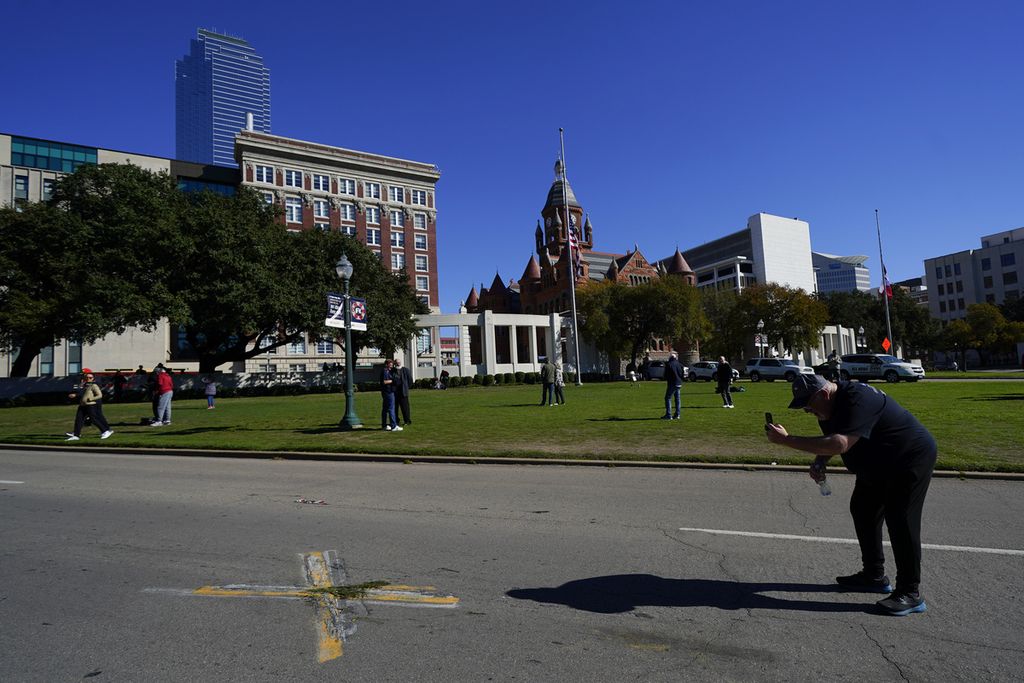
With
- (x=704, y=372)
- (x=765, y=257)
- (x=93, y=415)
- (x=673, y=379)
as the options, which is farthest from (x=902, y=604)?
(x=765, y=257)

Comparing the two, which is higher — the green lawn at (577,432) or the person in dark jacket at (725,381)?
the person in dark jacket at (725,381)

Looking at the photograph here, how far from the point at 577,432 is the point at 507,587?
10256 mm

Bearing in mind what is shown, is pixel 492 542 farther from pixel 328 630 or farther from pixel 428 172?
pixel 428 172

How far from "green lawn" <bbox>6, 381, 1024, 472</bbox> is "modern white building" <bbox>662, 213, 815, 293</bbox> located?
110297 millimetres

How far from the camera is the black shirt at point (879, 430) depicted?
3865 mm

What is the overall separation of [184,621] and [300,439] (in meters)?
11.3

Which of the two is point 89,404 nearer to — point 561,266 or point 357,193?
point 357,193

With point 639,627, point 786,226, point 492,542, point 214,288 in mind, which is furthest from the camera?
point 786,226

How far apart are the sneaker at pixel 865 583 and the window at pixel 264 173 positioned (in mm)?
76665

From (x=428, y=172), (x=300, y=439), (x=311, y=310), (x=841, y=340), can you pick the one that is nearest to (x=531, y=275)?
(x=428, y=172)

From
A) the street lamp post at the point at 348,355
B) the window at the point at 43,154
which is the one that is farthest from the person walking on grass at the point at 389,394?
the window at the point at 43,154

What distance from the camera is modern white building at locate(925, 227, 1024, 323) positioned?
310 ft

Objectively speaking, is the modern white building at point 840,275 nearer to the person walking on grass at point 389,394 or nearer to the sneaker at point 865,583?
the person walking on grass at point 389,394

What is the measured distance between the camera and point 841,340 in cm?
8231
